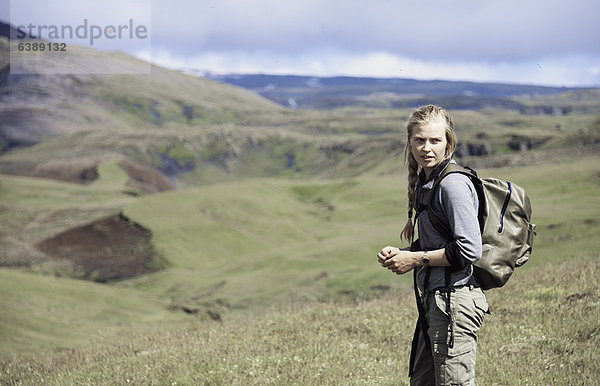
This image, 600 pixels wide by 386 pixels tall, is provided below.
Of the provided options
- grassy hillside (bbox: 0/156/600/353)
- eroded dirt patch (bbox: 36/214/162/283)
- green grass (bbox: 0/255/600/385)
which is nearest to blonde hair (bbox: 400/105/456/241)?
green grass (bbox: 0/255/600/385)

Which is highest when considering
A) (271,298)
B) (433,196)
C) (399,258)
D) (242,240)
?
(433,196)

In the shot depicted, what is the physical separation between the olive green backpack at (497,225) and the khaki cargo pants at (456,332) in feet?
0.78

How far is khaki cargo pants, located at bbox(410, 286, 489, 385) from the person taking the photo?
4.96 m

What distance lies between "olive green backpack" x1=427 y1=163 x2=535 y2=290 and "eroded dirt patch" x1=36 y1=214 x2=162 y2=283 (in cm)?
4626

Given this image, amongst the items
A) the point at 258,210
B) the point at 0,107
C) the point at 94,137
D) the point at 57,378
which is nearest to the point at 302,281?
the point at 57,378

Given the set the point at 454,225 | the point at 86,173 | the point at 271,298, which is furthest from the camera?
the point at 86,173

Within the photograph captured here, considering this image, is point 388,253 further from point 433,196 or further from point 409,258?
point 433,196

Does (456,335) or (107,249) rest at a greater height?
(456,335)

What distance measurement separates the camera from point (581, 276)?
12047 millimetres

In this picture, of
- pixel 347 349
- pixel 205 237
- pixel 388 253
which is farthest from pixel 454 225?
pixel 205 237

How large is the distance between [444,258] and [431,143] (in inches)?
45.1

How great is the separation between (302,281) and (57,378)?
2202 centimetres

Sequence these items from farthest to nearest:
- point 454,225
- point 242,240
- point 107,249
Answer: point 242,240, point 107,249, point 454,225

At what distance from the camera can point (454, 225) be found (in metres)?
4.74
